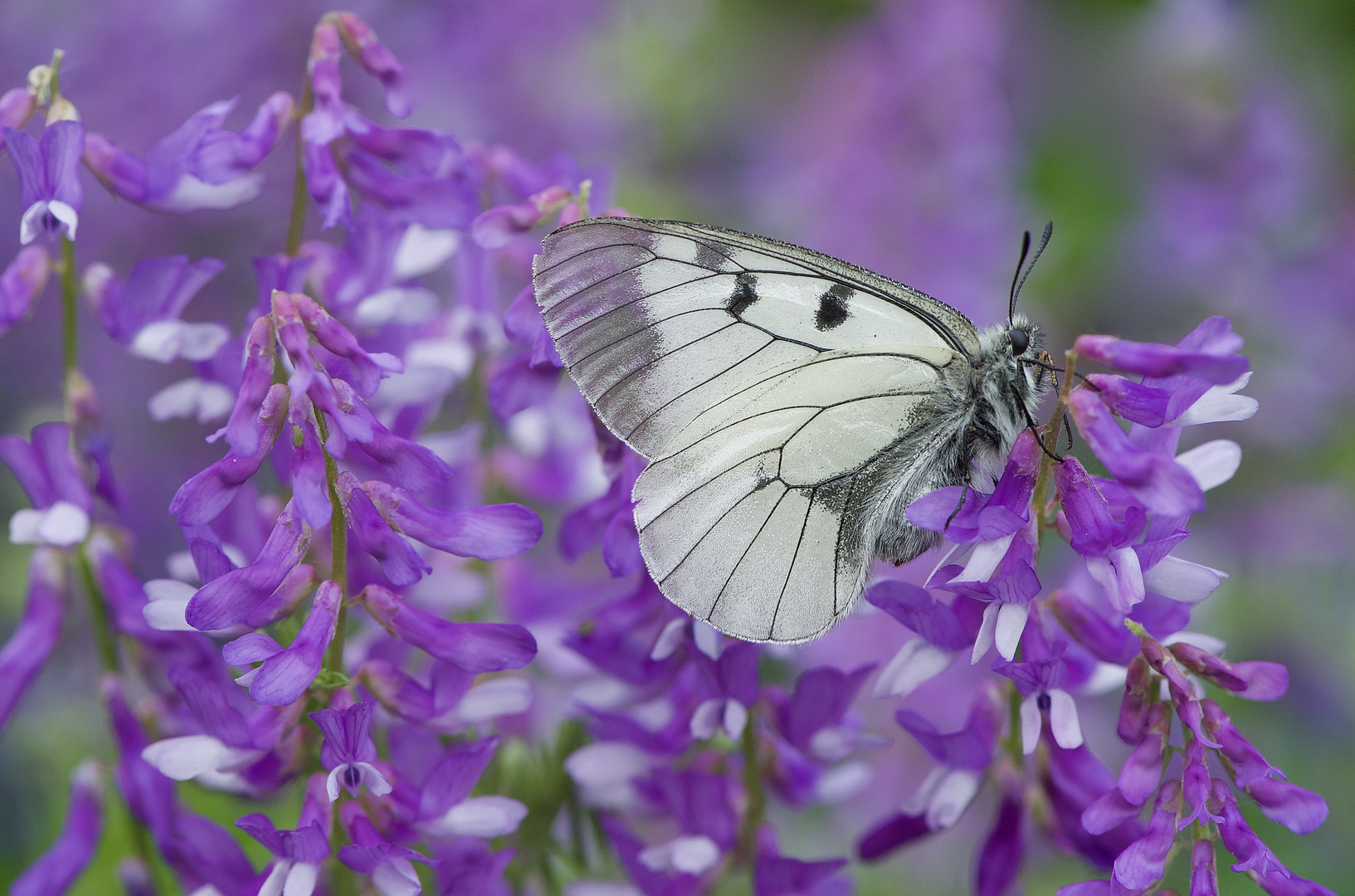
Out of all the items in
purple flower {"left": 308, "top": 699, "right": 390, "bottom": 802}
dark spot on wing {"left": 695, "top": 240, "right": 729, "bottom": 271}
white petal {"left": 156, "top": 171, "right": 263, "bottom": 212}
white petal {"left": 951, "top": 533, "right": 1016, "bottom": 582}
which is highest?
dark spot on wing {"left": 695, "top": 240, "right": 729, "bottom": 271}

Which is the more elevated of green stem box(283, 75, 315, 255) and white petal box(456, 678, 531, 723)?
green stem box(283, 75, 315, 255)

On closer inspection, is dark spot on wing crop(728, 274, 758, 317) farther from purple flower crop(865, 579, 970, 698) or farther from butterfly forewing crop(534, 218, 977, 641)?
purple flower crop(865, 579, 970, 698)

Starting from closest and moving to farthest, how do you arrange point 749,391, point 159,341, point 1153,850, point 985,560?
point 1153,850 → point 985,560 → point 159,341 → point 749,391

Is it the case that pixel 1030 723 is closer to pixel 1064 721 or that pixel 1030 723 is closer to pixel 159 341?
pixel 1064 721

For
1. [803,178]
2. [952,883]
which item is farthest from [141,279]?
[803,178]

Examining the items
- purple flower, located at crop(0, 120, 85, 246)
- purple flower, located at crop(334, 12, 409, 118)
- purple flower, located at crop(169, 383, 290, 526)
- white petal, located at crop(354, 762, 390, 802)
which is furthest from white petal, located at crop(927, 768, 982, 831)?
purple flower, located at crop(0, 120, 85, 246)

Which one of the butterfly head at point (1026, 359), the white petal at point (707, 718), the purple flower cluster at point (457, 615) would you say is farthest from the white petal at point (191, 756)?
the butterfly head at point (1026, 359)

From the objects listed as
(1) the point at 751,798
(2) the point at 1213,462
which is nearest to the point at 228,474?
(1) the point at 751,798

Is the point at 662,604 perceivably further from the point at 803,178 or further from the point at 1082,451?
the point at 803,178
